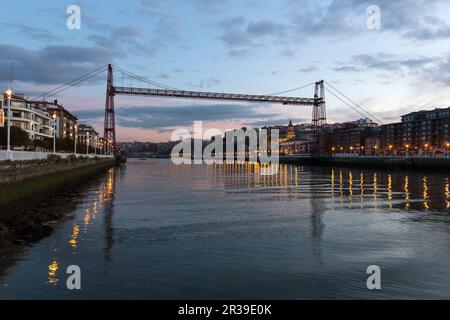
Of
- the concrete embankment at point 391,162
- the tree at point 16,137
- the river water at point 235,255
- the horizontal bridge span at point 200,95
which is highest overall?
the horizontal bridge span at point 200,95

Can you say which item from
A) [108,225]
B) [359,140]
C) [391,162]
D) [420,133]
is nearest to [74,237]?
[108,225]

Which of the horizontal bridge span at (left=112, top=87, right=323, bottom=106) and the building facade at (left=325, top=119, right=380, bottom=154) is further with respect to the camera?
the building facade at (left=325, top=119, right=380, bottom=154)

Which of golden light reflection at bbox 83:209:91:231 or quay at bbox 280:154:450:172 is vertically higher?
quay at bbox 280:154:450:172

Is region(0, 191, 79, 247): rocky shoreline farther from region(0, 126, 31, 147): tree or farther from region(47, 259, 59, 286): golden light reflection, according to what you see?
region(0, 126, 31, 147): tree

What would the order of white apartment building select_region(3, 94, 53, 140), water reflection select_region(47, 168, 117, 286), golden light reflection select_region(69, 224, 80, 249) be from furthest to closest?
white apartment building select_region(3, 94, 53, 140)
golden light reflection select_region(69, 224, 80, 249)
water reflection select_region(47, 168, 117, 286)

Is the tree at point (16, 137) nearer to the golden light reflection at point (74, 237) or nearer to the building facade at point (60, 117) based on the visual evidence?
the golden light reflection at point (74, 237)

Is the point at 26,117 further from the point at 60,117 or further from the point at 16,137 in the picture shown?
the point at 60,117

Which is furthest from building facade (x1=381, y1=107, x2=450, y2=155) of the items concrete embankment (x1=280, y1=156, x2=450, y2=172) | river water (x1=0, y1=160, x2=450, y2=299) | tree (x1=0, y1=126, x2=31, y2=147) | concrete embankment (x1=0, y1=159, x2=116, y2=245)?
river water (x1=0, y1=160, x2=450, y2=299)

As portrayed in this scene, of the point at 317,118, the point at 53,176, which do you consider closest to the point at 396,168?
the point at 317,118

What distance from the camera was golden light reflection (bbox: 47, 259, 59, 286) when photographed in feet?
30.4

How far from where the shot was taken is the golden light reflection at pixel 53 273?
9260 millimetres

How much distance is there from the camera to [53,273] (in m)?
9.84

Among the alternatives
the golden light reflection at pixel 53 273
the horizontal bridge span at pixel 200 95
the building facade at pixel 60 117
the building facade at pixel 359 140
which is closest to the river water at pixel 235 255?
the golden light reflection at pixel 53 273

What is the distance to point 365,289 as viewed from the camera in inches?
352
